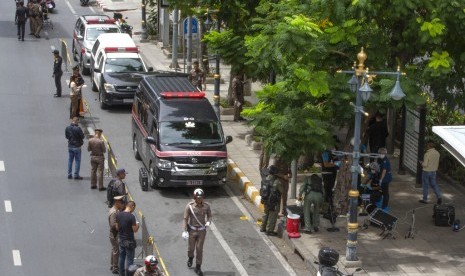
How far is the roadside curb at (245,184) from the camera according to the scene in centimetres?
2767

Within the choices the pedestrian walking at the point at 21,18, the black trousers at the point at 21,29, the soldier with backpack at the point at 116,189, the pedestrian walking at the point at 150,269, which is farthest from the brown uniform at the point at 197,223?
the black trousers at the point at 21,29

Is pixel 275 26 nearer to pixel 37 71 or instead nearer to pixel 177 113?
pixel 177 113

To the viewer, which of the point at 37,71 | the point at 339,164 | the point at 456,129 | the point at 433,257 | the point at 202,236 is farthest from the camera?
the point at 37,71

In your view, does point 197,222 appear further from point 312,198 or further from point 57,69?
point 57,69

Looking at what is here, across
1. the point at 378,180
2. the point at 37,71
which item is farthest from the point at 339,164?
the point at 37,71

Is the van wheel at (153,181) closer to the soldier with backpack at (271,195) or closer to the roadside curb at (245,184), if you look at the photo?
the roadside curb at (245,184)

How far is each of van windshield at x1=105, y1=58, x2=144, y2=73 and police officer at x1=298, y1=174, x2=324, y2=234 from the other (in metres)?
14.4

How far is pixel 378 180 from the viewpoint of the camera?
26.4m

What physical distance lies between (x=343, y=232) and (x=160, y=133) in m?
5.80

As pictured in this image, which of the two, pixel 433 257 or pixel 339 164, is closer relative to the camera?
pixel 433 257

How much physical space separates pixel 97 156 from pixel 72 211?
1.99 metres

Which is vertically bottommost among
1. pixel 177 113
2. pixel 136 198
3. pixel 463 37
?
pixel 136 198

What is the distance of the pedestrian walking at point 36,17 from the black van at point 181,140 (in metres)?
21.2

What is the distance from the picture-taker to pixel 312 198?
24656mm
